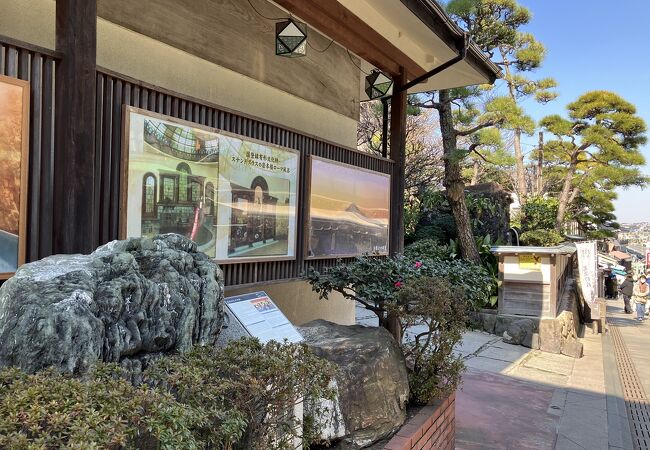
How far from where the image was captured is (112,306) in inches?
81.8

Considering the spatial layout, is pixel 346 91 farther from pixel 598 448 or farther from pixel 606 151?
pixel 606 151

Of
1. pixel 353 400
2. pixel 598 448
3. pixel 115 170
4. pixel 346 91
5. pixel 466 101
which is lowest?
pixel 598 448

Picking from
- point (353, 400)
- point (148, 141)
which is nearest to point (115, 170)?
point (148, 141)

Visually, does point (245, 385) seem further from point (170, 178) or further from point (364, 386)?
point (170, 178)

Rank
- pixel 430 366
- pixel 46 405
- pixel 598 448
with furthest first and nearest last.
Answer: pixel 598 448 → pixel 430 366 → pixel 46 405

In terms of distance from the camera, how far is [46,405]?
4.76ft

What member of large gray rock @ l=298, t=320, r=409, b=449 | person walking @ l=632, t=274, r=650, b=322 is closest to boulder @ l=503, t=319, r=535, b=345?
large gray rock @ l=298, t=320, r=409, b=449

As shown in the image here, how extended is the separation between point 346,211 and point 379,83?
2093 millimetres

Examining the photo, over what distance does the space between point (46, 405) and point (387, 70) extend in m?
6.18

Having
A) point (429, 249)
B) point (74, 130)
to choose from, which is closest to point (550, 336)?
point (429, 249)

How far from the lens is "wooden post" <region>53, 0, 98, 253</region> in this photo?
2.73 m

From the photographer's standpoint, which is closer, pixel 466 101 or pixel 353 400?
pixel 353 400

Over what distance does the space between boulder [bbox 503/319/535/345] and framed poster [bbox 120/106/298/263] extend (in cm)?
766

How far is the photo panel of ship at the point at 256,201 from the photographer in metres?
3.94
